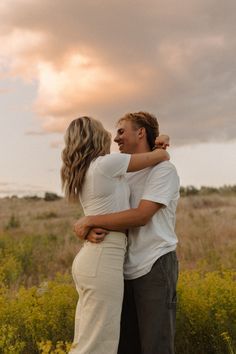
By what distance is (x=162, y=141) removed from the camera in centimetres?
371

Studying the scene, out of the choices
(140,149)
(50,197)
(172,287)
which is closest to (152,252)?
(172,287)

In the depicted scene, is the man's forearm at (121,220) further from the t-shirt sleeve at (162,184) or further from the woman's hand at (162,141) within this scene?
the woman's hand at (162,141)

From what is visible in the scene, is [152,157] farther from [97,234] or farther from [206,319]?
[206,319]

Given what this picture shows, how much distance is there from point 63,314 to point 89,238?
207 centimetres

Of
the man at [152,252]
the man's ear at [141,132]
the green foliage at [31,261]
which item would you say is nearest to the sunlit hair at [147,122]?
the man's ear at [141,132]

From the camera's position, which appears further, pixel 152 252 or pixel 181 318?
pixel 181 318

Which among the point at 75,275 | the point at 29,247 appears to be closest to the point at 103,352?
the point at 75,275

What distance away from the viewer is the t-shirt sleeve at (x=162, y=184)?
3494mm

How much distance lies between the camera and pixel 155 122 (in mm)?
3926

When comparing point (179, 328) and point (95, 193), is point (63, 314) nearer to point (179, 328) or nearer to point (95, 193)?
point (179, 328)

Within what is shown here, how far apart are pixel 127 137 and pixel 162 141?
263 mm

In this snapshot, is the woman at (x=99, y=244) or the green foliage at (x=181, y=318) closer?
the woman at (x=99, y=244)

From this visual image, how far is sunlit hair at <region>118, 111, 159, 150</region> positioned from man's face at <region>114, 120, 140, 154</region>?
0.12 ft

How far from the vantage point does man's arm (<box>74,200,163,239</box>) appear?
3.38 meters
